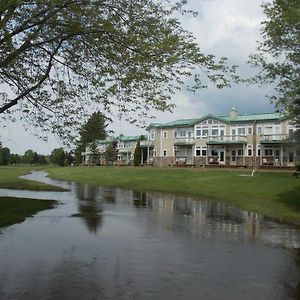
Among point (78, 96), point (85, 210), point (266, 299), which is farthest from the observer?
point (85, 210)

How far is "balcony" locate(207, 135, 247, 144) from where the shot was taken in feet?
222

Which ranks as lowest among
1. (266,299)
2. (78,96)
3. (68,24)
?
(266,299)

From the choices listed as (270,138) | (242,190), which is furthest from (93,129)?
(270,138)

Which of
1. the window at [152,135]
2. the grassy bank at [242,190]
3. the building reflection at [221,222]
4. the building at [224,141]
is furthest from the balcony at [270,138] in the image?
the building reflection at [221,222]

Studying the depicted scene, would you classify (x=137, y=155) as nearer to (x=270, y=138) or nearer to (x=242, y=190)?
(x=270, y=138)

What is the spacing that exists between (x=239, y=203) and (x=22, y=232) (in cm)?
1543

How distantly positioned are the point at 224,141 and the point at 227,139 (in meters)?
0.74

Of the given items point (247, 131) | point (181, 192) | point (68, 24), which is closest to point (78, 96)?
point (68, 24)

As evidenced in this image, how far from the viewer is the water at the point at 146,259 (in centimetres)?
741

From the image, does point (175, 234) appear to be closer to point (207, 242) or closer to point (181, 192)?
point (207, 242)

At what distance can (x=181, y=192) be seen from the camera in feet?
111

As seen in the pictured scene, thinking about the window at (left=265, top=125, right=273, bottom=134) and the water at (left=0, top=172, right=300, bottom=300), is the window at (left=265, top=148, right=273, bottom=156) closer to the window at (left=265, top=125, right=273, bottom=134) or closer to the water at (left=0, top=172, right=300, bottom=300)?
the window at (left=265, top=125, right=273, bottom=134)

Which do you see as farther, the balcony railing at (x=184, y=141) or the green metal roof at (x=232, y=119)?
the balcony railing at (x=184, y=141)

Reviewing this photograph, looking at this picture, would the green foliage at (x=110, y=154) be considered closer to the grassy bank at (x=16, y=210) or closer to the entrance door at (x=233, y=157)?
the entrance door at (x=233, y=157)
